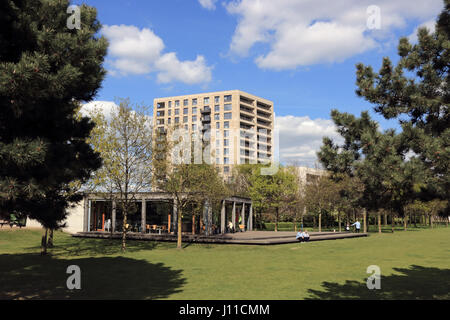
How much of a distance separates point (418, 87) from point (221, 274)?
10.5 meters

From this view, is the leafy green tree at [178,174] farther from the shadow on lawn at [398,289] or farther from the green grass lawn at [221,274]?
the shadow on lawn at [398,289]

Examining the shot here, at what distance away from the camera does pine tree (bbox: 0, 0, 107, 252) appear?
6.58 meters

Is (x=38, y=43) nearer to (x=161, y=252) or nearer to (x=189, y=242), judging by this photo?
(x=161, y=252)

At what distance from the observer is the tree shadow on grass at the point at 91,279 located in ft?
38.3

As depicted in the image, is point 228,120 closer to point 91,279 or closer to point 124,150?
point 124,150

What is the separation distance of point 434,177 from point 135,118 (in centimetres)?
2164

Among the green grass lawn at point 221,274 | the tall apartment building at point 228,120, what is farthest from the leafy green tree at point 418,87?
the tall apartment building at point 228,120

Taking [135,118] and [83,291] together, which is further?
[135,118]

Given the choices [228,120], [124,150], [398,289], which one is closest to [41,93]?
[398,289]

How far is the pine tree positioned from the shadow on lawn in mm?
7851

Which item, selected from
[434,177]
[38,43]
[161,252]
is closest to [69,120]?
[38,43]

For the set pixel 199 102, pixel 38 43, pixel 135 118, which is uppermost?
pixel 199 102

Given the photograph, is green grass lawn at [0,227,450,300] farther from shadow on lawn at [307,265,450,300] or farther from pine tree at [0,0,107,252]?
pine tree at [0,0,107,252]

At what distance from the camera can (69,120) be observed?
30.4 feet
